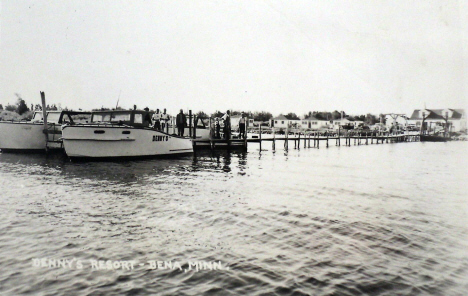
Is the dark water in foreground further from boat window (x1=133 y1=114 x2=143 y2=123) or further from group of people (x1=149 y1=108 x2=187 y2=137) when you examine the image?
group of people (x1=149 y1=108 x2=187 y2=137)

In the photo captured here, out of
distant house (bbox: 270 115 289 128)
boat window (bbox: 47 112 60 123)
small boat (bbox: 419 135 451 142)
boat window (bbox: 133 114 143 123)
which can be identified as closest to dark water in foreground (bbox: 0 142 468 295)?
boat window (bbox: 133 114 143 123)

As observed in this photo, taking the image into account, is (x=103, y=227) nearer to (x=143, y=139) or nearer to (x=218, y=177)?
(x=218, y=177)

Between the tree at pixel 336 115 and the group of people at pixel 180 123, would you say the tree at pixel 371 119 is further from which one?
the group of people at pixel 180 123

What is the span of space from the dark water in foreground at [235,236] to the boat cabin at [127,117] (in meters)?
6.94

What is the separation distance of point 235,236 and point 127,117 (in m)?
14.1

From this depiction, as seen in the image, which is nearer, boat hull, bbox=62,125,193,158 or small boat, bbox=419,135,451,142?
boat hull, bbox=62,125,193,158

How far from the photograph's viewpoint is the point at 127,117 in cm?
1852

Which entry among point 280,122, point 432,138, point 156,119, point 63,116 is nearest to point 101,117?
point 156,119

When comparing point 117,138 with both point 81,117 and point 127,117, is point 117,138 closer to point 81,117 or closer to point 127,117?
point 127,117

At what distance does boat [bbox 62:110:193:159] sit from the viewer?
16359 mm

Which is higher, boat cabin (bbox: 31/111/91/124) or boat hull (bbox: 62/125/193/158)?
boat cabin (bbox: 31/111/91/124)

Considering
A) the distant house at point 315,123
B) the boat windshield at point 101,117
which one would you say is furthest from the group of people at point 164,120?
the distant house at point 315,123

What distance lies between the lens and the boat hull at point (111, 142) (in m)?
16.3

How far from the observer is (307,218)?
7516 millimetres
